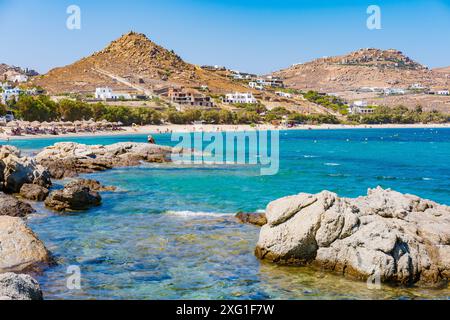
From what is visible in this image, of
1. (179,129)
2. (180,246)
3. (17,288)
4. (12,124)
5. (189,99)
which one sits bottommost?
(180,246)

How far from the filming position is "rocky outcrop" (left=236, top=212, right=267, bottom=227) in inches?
791

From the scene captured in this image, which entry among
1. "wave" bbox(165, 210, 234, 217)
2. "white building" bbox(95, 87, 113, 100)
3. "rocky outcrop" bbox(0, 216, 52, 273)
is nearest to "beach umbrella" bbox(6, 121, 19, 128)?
"white building" bbox(95, 87, 113, 100)

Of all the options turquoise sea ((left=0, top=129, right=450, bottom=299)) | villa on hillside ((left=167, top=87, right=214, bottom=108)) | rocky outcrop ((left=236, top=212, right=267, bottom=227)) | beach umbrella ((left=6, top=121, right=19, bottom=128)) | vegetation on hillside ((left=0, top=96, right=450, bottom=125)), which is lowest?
turquoise sea ((left=0, top=129, right=450, bottom=299))

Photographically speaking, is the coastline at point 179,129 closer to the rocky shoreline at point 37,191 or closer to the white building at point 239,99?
the white building at point 239,99

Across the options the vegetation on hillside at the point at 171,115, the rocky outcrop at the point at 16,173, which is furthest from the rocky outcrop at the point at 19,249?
the vegetation on hillside at the point at 171,115

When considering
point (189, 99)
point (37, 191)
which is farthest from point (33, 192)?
point (189, 99)

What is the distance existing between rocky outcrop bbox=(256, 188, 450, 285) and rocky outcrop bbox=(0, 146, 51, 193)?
57.1 ft

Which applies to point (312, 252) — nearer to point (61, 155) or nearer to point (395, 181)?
point (395, 181)

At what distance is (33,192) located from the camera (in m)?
25.3

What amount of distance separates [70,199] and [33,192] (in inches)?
154

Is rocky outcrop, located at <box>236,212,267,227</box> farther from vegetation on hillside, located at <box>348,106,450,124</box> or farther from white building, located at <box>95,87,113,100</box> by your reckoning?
vegetation on hillside, located at <box>348,106,450,124</box>

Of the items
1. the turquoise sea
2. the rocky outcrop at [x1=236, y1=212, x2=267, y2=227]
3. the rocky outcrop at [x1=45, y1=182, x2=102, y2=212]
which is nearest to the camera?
the turquoise sea

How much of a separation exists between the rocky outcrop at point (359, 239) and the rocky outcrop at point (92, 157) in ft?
80.1

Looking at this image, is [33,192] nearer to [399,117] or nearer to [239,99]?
[239,99]
